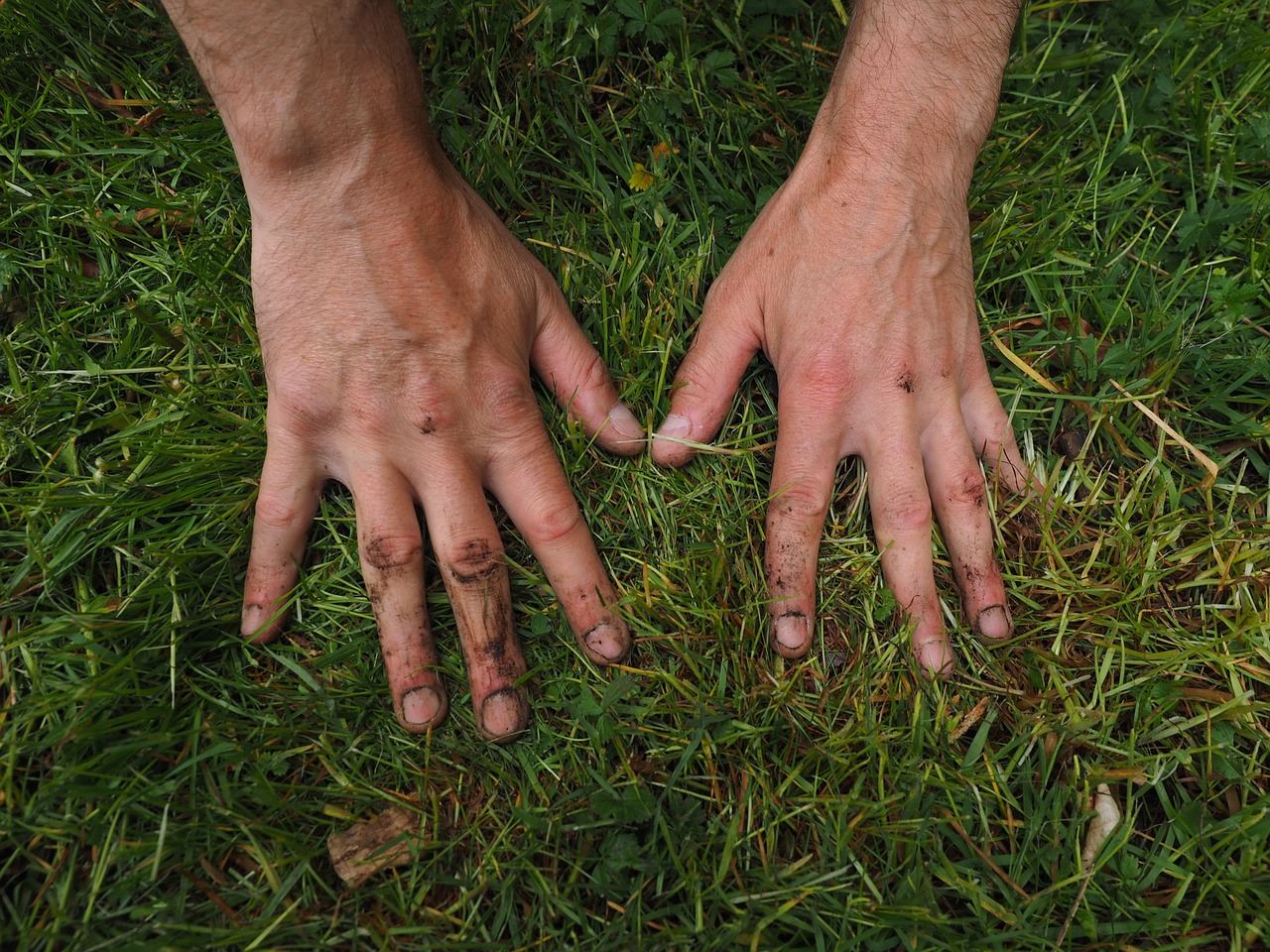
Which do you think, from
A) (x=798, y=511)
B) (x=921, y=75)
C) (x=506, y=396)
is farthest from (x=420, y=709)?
(x=921, y=75)

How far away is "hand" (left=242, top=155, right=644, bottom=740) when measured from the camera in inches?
75.5

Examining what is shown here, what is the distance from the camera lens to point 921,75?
2.08 m

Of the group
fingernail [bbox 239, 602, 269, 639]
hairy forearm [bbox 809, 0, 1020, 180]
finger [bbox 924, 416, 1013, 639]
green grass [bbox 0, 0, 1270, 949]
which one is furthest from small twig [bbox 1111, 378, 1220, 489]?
fingernail [bbox 239, 602, 269, 639]

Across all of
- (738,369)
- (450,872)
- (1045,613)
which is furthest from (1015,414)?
(450,872)

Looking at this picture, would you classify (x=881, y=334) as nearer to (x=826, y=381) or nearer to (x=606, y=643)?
(x=826, y=381)

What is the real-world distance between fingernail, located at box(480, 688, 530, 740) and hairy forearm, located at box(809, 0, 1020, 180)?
1.64 m

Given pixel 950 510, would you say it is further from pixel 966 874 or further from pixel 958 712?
pixel 966 874

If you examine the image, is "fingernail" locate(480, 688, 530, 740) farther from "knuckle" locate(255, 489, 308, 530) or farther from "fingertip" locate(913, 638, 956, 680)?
"fingertip" locate(913, 638, 956, 680)

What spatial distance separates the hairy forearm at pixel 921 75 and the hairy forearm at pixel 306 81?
112 centimetres

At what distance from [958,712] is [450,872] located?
1291 mm

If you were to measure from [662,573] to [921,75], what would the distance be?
1454mm

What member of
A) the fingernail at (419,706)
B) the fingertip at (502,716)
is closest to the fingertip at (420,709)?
the fingernail at (419,706)

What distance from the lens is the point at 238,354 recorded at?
2207 millimetres

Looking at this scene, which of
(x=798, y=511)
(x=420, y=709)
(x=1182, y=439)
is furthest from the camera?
(x=1182, y=439)
